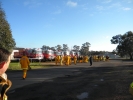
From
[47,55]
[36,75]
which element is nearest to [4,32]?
[36,75]

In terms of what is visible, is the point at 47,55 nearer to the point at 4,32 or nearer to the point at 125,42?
the point at 4,32

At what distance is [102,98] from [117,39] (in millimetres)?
89536

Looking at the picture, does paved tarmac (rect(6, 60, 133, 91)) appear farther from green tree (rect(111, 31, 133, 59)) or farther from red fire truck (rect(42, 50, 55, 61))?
green tree (rect(111, 31, 133, 59))

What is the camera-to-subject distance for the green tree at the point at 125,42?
86.3m

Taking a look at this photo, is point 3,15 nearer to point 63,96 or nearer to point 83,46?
point 63,96

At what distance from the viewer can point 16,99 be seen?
7.73m

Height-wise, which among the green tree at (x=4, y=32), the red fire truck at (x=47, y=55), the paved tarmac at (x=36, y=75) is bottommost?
the paved tarmac at (x=36, y=75)

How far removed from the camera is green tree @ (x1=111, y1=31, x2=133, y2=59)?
283ft

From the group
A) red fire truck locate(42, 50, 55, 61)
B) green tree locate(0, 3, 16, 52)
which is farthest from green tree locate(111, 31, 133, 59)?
green tree locate(0, 3, 16, 52)

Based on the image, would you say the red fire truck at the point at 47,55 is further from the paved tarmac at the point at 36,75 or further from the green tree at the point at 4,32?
the paved tarmac at the point at 36,75

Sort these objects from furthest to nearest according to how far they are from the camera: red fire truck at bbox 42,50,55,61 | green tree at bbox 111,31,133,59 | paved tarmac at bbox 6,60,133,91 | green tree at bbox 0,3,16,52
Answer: green tree at bbox 111,31,133,59 < red fire truck at bbox 42,50,55,61 < green tree at bbox 0,3,16,52 < paved tarmac at bbox 6,60,133,91

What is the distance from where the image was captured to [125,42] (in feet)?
291

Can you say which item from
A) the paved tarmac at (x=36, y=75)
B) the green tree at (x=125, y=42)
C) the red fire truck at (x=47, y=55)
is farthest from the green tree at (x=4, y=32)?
the green tree at (x=125, y=42)

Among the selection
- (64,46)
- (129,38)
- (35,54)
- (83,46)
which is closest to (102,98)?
(35,54)
